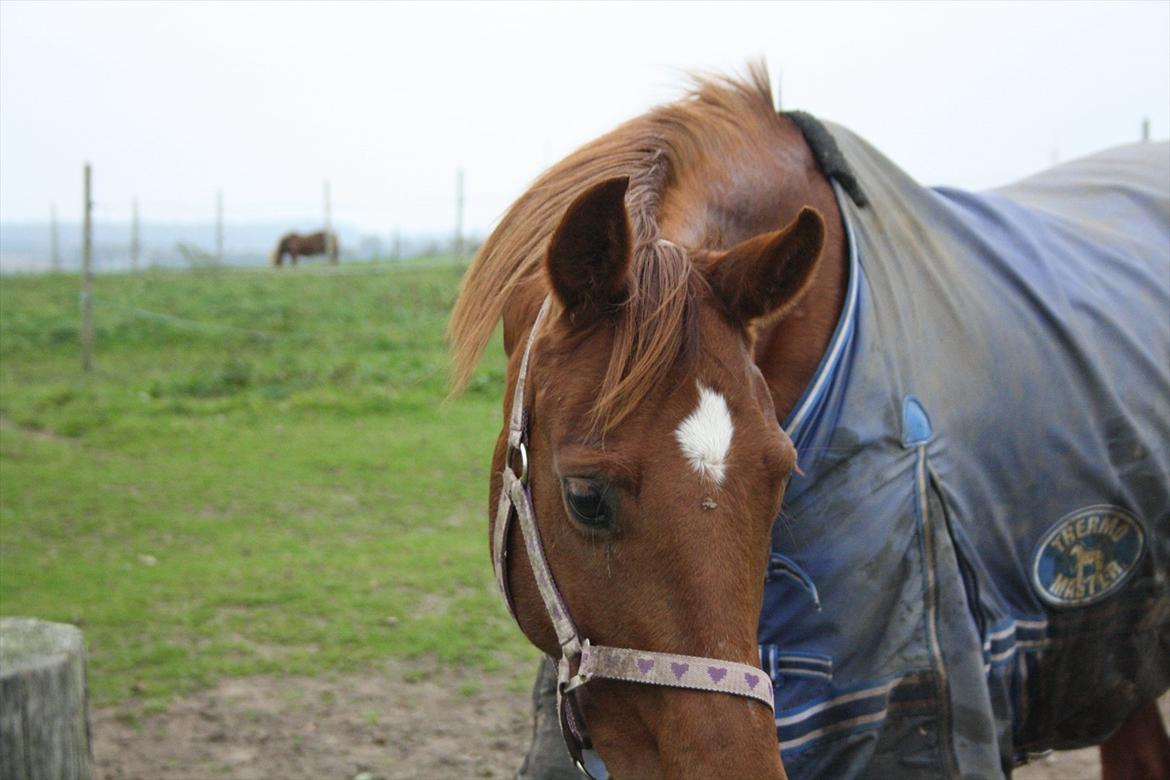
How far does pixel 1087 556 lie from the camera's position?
222cm

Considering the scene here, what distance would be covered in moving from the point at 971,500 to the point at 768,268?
79 cm

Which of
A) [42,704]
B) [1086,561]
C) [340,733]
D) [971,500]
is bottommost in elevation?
[340,733]

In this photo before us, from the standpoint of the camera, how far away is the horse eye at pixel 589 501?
4.86ft

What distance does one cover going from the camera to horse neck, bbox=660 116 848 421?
1.97 meters

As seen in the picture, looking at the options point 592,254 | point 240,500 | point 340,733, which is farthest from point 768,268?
point 240,500

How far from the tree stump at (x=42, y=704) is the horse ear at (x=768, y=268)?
180cm

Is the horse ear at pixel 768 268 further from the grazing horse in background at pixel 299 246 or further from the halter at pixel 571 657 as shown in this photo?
the grazing horse in background at pixel 299 246

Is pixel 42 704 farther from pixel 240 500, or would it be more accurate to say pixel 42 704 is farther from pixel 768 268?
pixel 240 500

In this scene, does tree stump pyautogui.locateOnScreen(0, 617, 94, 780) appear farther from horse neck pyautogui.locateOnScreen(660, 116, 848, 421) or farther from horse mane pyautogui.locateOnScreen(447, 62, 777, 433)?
A: horse neck pyautogui.locateOnScreen(660, 116, 848, 421)

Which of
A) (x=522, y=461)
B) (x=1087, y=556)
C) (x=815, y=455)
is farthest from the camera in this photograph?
(x=1087, y=556)

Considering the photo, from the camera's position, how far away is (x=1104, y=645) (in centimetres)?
232

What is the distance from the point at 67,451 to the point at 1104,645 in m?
6.45

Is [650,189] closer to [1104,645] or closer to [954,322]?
[954,322]

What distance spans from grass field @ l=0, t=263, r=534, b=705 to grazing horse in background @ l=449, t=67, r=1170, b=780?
4.60 ft
